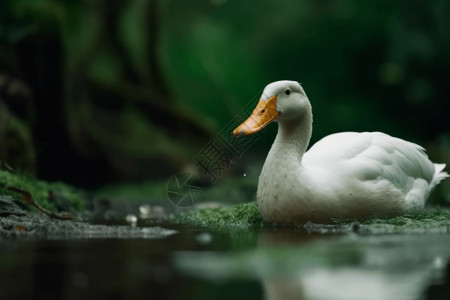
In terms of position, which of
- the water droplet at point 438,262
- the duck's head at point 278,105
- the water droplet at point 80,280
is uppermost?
the duck's head at point 278,105

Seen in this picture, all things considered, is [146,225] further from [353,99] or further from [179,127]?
[353,99]

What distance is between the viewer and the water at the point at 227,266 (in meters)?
2.59

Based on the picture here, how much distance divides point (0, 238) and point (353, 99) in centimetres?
1180

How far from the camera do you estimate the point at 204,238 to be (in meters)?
4.43

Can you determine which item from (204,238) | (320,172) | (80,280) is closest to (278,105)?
(320,172)

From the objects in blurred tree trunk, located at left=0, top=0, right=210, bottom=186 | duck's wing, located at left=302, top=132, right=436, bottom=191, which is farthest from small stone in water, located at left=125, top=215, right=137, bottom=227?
blurred tree trunk, located at left=0, top=0, right=210, bottom=186

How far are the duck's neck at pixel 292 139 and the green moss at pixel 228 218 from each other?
21.6 inches

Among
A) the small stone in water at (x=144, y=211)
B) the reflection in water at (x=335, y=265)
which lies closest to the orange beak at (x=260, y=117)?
the reflection in water at (x=335, y=265)

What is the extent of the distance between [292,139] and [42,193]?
2.42 m

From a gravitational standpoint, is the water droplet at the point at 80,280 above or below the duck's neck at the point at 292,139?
below

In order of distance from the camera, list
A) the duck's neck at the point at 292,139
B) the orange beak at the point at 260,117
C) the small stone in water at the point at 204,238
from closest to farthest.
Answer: the small stone in water at the point at 204,238
the orange beak at the point at 260,117
the duck's neck at the point at 292,139

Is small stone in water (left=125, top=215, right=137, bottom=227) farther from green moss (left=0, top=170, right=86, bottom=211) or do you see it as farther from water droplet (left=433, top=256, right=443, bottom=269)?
water droplet (left=433, top=256, right=443, bottom=269)

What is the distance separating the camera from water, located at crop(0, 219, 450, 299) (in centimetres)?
259

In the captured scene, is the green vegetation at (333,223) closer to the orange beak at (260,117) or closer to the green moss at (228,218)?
the green moss at (228,218)
